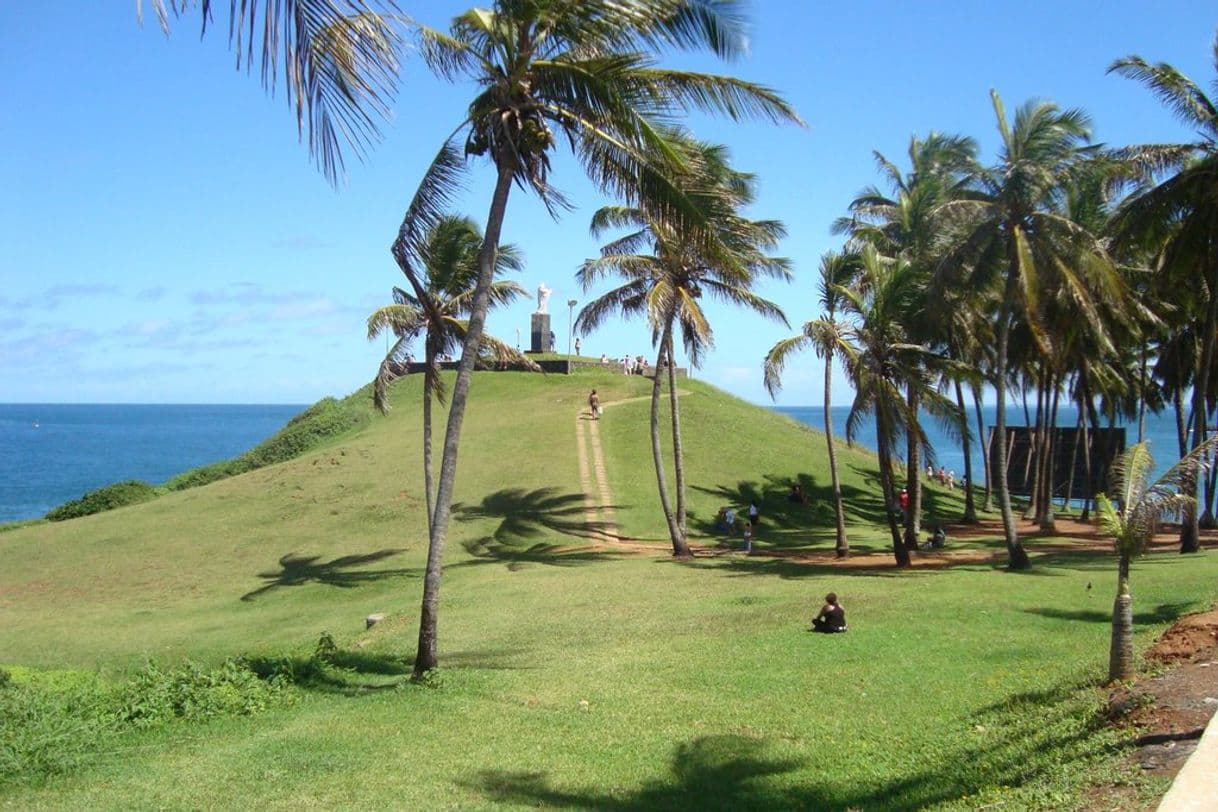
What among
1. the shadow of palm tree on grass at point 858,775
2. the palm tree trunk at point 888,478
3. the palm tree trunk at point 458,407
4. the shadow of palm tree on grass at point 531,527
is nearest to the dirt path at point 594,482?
the shadow of palm tree on grass at point 531,527

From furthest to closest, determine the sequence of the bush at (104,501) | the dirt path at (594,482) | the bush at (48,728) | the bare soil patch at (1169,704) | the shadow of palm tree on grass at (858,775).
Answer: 1. the bush at (104,501)
2. the dirt path at (594,482)
3. the bush at (48,728)
4. the shadow of palm tree on grass at (858,775)
5. the bare soil patch at (1169,704)

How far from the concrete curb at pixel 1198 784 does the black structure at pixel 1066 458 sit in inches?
1459

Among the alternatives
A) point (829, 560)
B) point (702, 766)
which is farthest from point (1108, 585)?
point (702, 766)

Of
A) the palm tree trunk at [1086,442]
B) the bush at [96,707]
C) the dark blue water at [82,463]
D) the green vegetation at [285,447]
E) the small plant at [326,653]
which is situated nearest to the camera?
the bush at [96,707]

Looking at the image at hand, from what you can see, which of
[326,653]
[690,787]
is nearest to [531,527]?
[326,653]

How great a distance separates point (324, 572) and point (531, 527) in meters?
7.20

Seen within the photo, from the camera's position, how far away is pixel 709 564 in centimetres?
2741

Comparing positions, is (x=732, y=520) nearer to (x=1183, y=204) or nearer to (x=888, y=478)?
(x=888, y=478)

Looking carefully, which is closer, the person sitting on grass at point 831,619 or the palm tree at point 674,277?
the person sitting on grass at point 831,619

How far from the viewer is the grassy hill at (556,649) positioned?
32.7ft

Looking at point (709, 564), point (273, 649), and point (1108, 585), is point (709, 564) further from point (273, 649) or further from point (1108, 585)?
point (273, 649)

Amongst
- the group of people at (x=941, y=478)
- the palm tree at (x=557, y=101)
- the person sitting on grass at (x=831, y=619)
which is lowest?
the person sitting on grass at (x=831, y=619)

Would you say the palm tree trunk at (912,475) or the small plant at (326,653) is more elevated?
the palm tree trunk at (912,475)

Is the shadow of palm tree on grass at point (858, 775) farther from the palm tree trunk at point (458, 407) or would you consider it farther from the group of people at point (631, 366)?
the group of people at point (631, 366)
